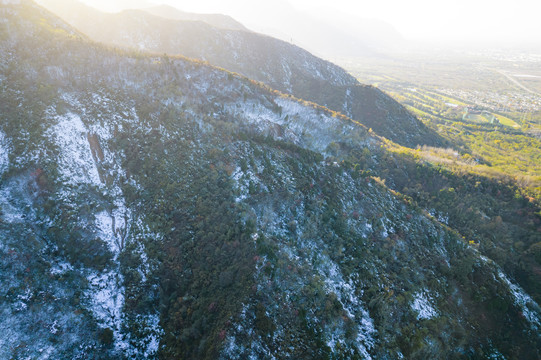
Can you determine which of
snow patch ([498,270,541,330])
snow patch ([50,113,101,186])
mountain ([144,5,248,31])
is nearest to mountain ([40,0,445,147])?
snow patch ([498,270,541,330])

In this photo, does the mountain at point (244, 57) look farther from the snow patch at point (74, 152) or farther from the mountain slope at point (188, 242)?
the snow patch at point (74, 152)

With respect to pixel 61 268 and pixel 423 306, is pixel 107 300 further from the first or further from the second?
pixel 423 306

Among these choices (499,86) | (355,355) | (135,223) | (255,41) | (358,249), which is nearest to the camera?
(355,355)

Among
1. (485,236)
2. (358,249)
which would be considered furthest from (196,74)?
(485,236)

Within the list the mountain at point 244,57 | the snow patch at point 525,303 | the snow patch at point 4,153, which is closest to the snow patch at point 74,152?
the snow patch at point 4,153

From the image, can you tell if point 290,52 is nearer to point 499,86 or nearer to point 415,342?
point 415,342

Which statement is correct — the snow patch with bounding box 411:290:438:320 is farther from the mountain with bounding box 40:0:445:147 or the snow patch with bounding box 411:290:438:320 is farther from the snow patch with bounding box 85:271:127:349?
the mountain with bounding box 40:0:445:147
